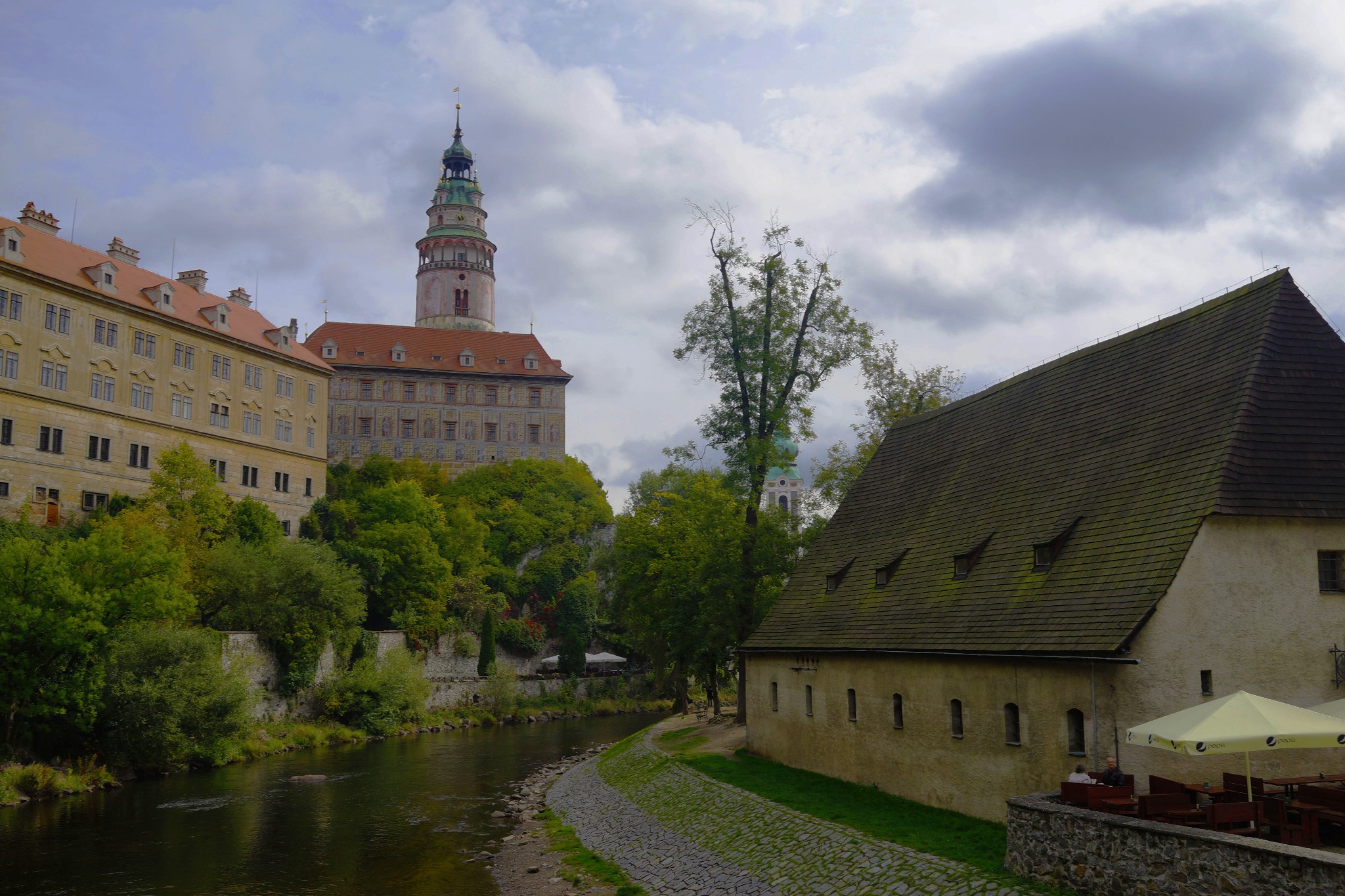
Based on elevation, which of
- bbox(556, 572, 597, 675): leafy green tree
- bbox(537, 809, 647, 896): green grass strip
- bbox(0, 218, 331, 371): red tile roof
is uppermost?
bbox(0, 218, 331, 371): red tile roof

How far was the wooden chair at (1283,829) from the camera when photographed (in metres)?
12.8

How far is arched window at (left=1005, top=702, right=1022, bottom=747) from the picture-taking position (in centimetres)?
1842

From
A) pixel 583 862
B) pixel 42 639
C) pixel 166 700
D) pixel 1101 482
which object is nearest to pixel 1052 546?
pixel 1101 482

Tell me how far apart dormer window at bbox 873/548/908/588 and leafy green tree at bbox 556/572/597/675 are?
48.0m

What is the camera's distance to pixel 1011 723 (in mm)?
18500

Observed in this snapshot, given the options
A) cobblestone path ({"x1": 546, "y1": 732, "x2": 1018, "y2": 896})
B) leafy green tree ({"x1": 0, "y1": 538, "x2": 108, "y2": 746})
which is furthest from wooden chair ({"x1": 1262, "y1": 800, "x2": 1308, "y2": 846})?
leafy green tree ({"x1": 0, "y1": 538, "x2": 108, "y2": 746})

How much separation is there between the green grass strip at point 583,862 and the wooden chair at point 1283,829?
10.5 meters

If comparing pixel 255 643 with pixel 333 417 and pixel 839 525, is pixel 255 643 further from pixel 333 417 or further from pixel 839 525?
pixel 333 417

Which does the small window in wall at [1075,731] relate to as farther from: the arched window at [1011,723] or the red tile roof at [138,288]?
the red tile roof at [138,288]

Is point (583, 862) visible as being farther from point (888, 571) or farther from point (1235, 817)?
point (1235, 817)

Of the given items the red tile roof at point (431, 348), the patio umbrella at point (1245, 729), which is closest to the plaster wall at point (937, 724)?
the patio umbrella at point (1245, 729)

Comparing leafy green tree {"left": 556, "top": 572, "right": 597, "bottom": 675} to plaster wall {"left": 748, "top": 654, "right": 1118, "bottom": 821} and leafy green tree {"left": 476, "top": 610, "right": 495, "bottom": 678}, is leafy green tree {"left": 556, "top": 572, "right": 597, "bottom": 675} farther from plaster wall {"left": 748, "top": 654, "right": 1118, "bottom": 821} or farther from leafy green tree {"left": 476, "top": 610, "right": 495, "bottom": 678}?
plaster wall {"left": 748, "top": 654, "right": 1118, "bottom": 821}

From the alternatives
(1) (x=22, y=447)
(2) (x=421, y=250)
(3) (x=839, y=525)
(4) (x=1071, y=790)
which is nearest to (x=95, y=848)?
(3) (x=839, y=525)

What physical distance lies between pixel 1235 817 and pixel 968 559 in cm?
916
